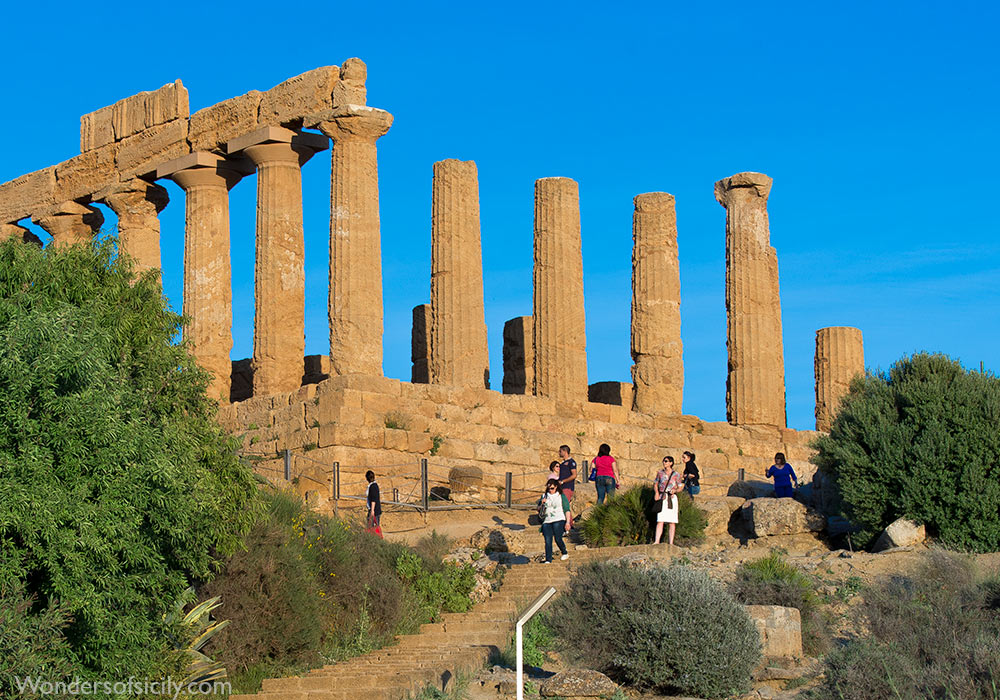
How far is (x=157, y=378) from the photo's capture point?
51.8 ft

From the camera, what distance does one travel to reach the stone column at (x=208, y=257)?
32.9 metres

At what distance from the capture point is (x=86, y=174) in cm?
3691

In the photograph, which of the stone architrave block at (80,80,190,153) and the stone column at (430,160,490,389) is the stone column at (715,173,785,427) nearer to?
the stone column at (430,160,490,389)

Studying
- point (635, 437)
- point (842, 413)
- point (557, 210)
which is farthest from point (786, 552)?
point (557, 210)

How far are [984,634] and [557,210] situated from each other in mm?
22633

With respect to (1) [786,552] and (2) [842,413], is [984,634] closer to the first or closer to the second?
(1) [786,552]

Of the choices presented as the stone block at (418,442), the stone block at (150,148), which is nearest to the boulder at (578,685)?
the stone block at (418,442)

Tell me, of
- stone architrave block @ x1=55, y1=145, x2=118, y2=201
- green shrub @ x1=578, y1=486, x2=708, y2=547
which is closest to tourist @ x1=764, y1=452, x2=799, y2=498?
green shrub @ x1=578, y1=486, x2=708, y2=547

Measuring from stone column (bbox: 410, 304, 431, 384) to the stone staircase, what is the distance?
61.6 feet

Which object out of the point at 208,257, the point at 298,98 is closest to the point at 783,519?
the point at 298,98

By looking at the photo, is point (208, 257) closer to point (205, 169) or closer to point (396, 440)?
point (205, 169)

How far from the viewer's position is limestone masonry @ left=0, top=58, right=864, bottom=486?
3025 cm

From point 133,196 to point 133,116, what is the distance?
2182mm

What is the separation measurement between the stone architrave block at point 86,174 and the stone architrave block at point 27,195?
0.27 metres
